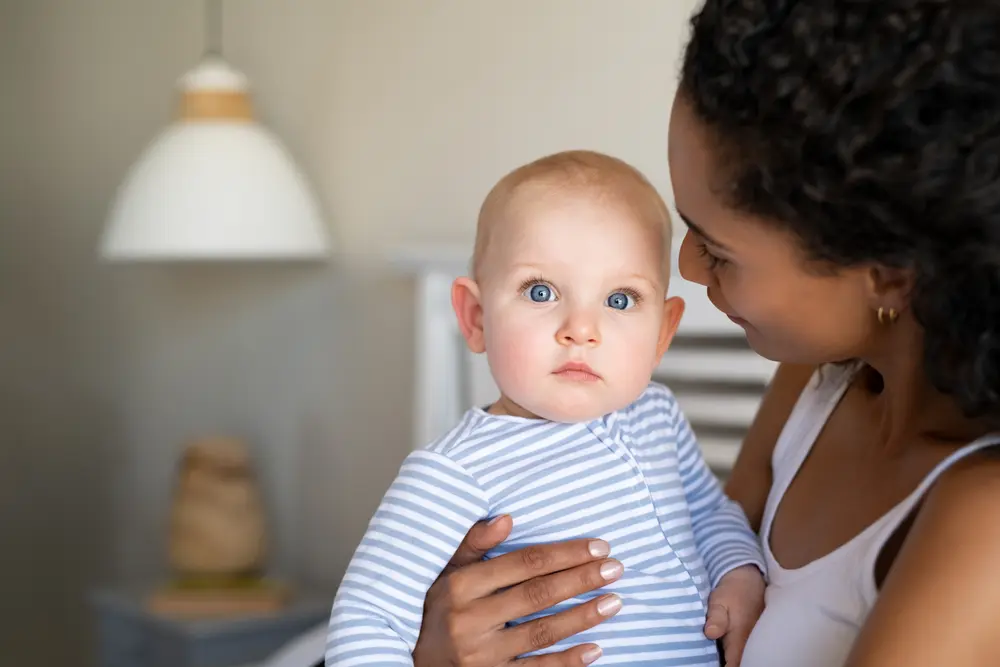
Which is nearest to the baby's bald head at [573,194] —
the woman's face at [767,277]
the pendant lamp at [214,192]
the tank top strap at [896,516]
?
the woman's face at [767,277]

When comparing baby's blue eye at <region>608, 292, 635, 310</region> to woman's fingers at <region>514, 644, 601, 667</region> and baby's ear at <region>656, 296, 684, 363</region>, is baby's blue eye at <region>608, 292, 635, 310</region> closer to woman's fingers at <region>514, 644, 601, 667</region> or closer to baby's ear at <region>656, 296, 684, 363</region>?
baby's ear at <region>656, 296, 684, 363</region>

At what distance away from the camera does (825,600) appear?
3.45ft

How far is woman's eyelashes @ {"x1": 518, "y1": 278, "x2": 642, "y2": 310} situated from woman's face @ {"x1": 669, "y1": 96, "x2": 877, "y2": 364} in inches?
4.4

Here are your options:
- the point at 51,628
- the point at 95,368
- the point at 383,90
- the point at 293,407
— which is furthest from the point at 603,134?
the point at 51,628

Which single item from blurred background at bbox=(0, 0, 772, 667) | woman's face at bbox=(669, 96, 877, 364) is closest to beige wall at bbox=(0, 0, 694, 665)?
blurred background at bbox=(0, 0, 772, 667)

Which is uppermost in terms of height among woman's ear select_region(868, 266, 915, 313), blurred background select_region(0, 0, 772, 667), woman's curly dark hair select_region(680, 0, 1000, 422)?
woman's curly dark hair select_region(680, 0, 1000, 422)

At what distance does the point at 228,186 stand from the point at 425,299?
0.47 metres

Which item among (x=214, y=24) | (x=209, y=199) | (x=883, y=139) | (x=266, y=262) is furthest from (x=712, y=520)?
(x=214, y=24)

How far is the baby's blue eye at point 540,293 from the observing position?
1.14m

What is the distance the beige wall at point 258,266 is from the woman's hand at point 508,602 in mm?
1166

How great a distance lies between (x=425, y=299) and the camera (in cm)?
251

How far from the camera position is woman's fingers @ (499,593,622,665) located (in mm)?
1102

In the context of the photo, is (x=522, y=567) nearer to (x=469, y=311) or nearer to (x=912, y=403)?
(x=469, y=311)

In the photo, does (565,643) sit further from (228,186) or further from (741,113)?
(228,186)
